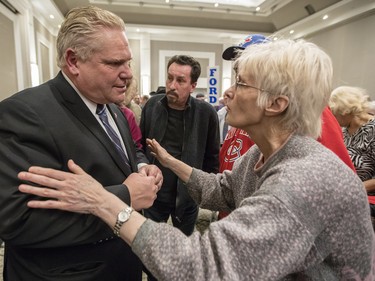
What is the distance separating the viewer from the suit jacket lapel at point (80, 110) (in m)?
1.06

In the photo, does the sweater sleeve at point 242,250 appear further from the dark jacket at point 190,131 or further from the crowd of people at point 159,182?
the dark jacket at point 190,131

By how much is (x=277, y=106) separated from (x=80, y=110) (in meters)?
0.75

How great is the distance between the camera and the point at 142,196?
1.06 meters

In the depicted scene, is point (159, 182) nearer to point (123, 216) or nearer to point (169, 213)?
point (123, 216)

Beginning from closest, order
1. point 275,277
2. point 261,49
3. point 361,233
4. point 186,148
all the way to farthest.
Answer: point 275,277
point 361,233
point 261,49
point 186,148

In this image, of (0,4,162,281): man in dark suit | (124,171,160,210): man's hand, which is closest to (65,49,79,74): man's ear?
(0,4,162,281): man in dark suit

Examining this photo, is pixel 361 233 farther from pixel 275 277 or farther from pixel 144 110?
pixel 144 110

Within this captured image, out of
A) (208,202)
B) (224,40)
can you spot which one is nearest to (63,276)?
(208,202)

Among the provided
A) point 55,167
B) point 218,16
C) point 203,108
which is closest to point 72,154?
point 55,167

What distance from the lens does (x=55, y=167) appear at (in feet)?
3.08

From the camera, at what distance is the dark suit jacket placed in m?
0.88

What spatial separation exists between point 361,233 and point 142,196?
2.42 feet

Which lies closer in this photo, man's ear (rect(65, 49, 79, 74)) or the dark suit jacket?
the dark suit jacket

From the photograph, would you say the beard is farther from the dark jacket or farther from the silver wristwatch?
the silver wristwatch
